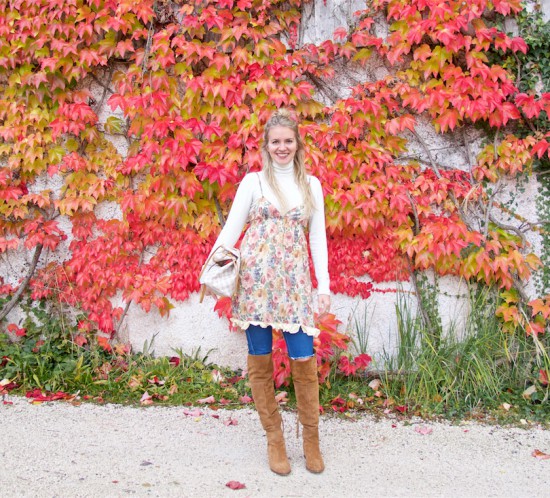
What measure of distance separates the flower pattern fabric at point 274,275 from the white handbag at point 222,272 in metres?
0.08

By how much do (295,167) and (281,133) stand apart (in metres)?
0.20

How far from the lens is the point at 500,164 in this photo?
12.1 feet

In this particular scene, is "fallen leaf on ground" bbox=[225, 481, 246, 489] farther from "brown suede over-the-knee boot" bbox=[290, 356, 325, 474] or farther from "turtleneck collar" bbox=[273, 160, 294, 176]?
"turtleneck collar" bbox=[273, 160, 294, 176]

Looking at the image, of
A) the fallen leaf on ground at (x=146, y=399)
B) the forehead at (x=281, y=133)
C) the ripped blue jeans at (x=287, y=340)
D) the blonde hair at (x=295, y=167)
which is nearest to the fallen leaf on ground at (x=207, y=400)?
the fallen leaf on ground at (x=146, y=399)

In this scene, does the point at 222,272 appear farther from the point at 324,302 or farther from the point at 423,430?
the point at 423,430

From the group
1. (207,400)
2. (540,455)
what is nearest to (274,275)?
(207,400)

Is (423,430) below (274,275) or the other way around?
below

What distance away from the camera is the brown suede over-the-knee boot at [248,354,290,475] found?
2.75 m

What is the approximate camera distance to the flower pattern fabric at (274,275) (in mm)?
2668

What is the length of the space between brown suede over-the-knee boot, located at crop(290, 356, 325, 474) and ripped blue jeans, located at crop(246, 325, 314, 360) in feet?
0.15

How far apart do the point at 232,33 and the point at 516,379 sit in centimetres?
294

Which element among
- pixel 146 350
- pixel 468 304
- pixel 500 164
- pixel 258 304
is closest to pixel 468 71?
pixel 500 164

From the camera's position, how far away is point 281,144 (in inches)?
105

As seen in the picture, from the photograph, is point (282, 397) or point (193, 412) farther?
point (282, 397)
